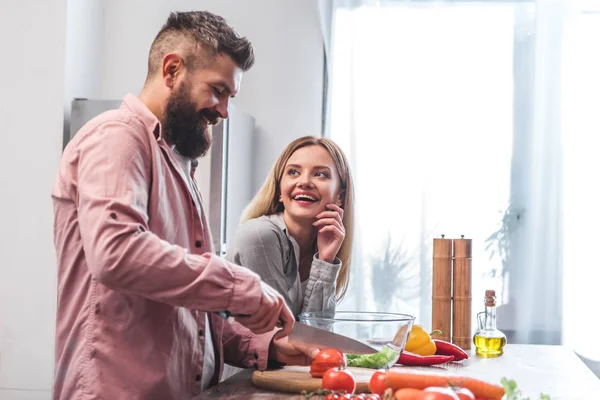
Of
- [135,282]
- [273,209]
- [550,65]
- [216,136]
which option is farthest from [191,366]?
[550,65]

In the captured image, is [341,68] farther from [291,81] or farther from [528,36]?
[528,36]

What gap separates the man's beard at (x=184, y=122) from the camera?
1570mm

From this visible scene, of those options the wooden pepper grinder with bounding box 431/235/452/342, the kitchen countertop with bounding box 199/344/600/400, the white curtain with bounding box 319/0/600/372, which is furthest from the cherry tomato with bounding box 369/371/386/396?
the white curtain with bounding box 319/0/600/372

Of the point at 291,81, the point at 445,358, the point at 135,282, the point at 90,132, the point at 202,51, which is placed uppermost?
the point at 291,81

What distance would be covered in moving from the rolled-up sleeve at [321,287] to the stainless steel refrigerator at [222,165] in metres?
0.87

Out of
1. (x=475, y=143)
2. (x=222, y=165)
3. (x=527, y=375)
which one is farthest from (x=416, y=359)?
(x=475, y=143)

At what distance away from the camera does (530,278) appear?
11.3 feet

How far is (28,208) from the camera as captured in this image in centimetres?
322

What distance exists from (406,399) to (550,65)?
257 cm

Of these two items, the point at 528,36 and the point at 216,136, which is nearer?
the point at 216,136

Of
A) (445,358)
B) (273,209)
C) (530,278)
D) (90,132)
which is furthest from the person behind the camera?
(530,278)

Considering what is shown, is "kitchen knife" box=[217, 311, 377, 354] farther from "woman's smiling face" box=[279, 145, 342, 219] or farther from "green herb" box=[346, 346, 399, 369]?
"woman's smiling face" box=[279, 145, 342, 219]

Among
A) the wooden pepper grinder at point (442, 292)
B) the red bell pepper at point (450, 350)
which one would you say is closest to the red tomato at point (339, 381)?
the red bell pepper at point (450, 350)

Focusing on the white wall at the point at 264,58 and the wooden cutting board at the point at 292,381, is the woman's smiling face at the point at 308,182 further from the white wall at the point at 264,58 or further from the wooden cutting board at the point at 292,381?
the white wall at the point at 264,58
